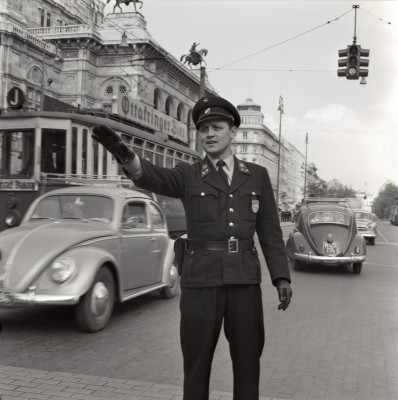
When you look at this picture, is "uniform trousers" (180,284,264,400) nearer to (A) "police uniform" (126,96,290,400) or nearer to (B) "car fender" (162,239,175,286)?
(A) "police uniform" (126,96,290,400)

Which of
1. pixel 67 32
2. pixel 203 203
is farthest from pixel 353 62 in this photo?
pixel 67 32

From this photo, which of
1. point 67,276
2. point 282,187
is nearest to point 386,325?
point 67,276

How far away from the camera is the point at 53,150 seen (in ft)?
40.2

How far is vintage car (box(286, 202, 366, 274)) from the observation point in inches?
492

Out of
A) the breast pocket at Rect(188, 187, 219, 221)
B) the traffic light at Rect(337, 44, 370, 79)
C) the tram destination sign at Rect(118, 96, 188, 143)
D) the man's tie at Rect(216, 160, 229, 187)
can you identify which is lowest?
the breast pocket at Rect(188, 187, 219, 221)

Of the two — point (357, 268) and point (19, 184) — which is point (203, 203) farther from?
point (357, 268)

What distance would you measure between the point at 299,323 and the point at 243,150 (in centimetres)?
10182

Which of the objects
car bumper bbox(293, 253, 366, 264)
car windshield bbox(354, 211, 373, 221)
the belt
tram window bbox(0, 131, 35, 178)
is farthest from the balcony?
the belt

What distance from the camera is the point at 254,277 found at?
307 centimetres

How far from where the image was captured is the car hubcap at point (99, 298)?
20.4 feet

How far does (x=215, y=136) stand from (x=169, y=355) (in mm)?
2871

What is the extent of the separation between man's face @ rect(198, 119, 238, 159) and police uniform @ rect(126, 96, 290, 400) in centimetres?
4

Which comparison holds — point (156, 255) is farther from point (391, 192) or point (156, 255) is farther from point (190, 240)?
point (391, 192)

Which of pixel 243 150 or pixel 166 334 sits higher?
pixel 243 150
